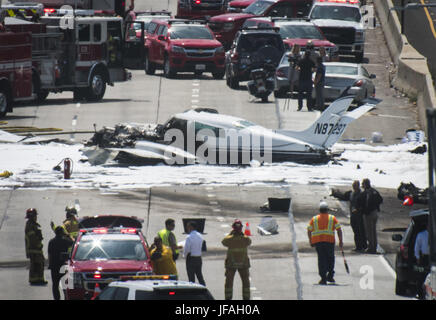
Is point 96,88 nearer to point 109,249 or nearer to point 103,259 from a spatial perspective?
point 109,249

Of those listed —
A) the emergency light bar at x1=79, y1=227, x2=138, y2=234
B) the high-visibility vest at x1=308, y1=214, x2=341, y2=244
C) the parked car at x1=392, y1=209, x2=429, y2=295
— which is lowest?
the emergency light bar at x1=79, y1=227, x2=138, y2=234

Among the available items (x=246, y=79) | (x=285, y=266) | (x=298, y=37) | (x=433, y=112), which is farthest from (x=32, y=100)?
(x=433, y=112)

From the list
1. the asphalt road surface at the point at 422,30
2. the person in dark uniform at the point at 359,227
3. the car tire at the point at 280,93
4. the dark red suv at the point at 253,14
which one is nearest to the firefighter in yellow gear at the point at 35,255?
the person in dark uniform at the point at 359,227

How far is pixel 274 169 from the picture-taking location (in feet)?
86.7

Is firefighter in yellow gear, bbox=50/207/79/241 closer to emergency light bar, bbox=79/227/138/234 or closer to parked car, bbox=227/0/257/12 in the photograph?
emergency light bar, bbox=79/227/138/234

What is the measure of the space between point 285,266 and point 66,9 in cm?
2210

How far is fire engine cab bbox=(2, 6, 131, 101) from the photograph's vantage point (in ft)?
115

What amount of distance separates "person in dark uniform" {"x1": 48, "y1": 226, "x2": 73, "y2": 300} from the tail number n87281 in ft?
34.3

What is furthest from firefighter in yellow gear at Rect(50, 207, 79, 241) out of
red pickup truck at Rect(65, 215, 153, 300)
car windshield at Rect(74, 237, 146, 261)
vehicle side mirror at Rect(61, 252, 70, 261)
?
vehicle side mirror at Rect(61, 252, 70, 261)

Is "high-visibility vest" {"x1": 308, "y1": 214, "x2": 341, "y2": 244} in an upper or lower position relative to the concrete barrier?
upper

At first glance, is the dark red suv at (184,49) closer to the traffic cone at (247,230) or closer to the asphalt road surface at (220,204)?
the asphalt road surface at (220,204)

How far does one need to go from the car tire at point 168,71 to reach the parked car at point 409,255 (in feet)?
83.4

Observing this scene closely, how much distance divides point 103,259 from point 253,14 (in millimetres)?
31590

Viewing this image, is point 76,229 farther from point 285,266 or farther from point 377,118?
point 377,118
